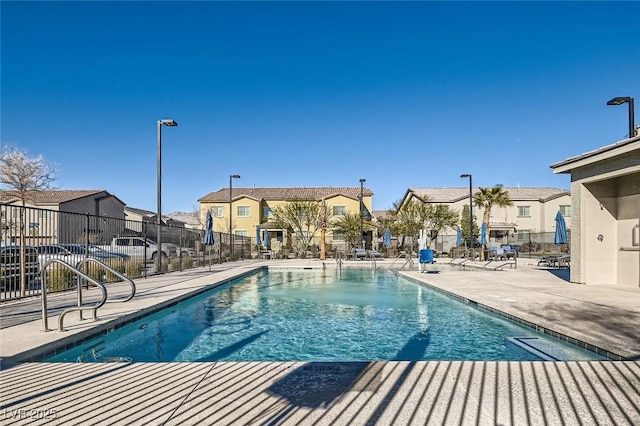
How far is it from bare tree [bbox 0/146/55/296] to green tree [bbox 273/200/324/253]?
60.6 feet

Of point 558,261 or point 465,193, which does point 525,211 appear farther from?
point 558,261

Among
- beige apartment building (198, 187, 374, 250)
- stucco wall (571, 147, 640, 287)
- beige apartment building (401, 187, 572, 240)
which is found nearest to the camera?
stucco wall (571, 147, 640, 287)

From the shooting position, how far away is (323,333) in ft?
22.2

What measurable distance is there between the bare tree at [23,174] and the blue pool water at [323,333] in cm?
946

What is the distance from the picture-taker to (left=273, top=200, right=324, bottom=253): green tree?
104 feet

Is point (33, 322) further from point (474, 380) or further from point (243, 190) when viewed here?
point (243, 190)

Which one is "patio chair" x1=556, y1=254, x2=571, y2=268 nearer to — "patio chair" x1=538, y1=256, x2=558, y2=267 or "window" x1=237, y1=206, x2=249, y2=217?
"patio chair" x1=538, y1=256, x2=558, y2=267

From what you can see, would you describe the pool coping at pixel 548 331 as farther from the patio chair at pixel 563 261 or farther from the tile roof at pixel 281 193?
the tile roof at pixel 281 193

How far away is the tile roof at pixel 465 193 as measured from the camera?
135 feet

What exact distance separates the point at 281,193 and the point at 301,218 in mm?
12184

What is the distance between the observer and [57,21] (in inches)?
448

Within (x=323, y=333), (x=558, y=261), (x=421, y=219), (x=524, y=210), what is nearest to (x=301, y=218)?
(x=421, y=219)

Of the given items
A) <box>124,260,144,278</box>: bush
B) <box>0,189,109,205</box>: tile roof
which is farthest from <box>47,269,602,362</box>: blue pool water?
<box>0,189,109,205</box>: tile roof

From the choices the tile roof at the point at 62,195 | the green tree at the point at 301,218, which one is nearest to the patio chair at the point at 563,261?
the green tree at the point at 301,218
